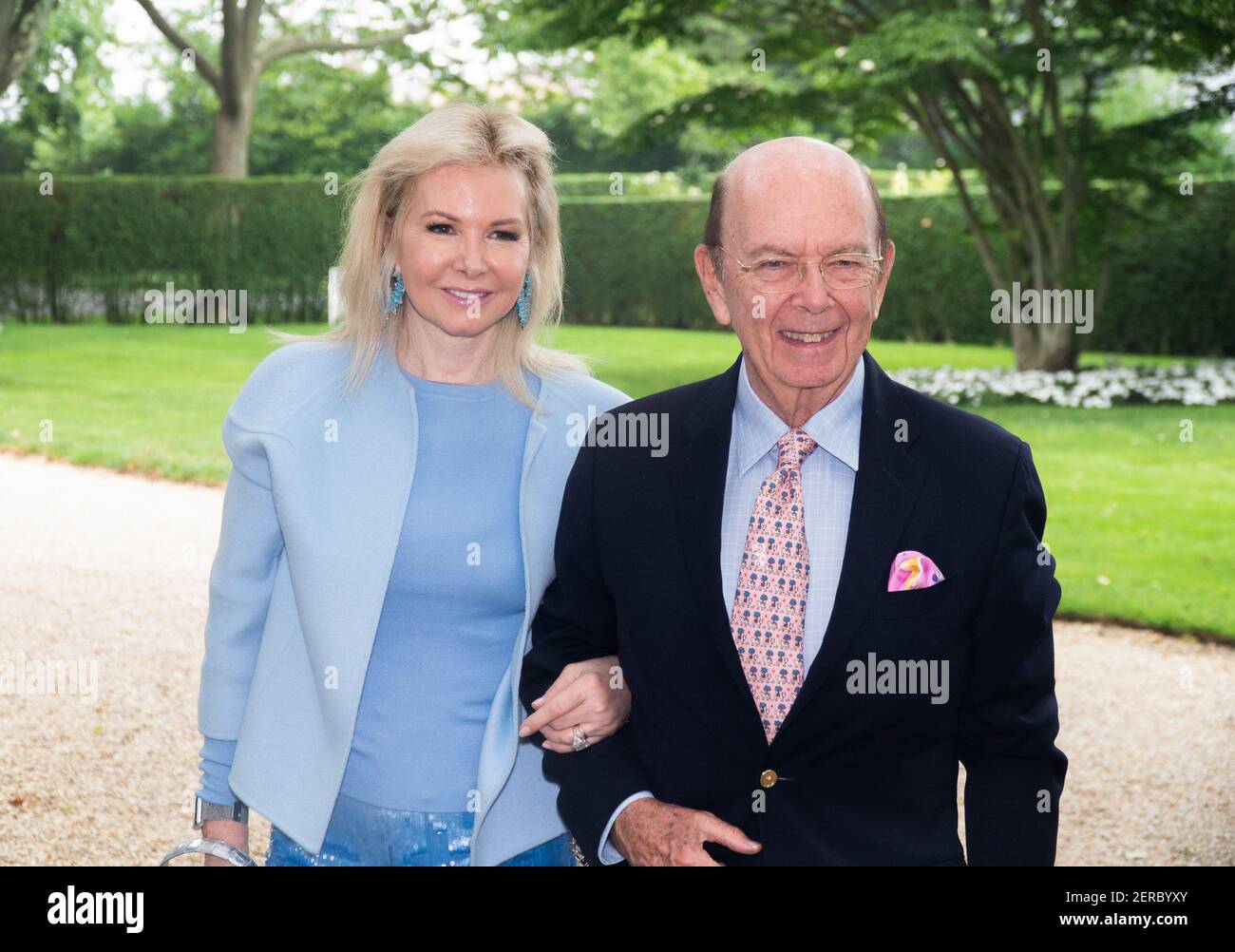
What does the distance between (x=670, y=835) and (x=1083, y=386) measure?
14.9 meters

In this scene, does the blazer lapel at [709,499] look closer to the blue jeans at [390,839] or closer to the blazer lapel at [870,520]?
the blazer lapel at [870,520]

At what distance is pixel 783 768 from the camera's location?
2002mm

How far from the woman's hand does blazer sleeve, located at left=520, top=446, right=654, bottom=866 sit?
0.03 meters

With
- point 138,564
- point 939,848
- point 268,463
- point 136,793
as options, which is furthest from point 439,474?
point 138,564

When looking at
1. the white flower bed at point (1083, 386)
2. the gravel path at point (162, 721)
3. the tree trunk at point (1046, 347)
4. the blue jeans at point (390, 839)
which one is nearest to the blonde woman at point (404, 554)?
the blue jeans at point (390, 839)

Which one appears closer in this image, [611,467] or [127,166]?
[611,467]

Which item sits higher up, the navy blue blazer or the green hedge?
the green hedge

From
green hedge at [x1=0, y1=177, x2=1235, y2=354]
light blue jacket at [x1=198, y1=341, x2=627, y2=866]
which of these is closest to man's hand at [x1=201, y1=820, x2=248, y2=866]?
light blue jacket at [x1=198, y1=341, x2=627, y2=866]

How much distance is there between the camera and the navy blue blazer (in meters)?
1.98

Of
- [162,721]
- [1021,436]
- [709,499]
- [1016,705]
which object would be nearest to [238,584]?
[709,499]

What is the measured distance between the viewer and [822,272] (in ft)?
6.76

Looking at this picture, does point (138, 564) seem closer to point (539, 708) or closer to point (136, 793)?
point (136, 793)

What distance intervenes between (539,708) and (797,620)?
445mm

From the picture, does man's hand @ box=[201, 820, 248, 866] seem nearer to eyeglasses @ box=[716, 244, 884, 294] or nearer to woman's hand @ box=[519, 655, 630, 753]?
woman's hand @ box=[519, 655, 630, 753]
